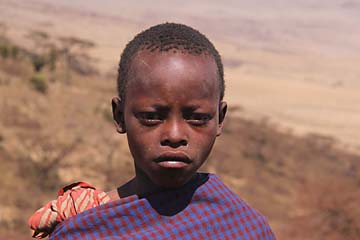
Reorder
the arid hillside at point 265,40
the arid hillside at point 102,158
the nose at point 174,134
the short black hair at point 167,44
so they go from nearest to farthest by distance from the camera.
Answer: the nose at point 174,134 < the short black hair at point 167,44 < the arid hillside at point 102,158 < the arid hillside at point 265,40

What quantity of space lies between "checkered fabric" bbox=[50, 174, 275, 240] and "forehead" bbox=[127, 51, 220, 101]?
260mm

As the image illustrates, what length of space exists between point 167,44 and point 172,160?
0.91ft

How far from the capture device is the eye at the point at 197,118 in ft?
4.76

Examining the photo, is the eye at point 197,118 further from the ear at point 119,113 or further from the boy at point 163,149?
the ear at point 119,113

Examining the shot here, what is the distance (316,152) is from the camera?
18703mm

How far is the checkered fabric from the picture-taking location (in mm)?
1495

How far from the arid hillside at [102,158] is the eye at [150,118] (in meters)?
5.40

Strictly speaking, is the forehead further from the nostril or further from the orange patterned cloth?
the orange patterned cloth

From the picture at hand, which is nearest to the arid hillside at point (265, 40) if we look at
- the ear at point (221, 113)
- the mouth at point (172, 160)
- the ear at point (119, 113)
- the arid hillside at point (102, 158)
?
the arid hillside at point (102, 158)

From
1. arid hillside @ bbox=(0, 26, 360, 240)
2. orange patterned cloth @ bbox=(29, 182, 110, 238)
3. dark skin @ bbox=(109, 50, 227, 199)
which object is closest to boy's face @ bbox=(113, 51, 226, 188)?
dark skin @ bbox=(109, 50, 227, 199)

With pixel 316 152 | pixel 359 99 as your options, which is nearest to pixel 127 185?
pixel 316 152

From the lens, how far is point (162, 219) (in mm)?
1514

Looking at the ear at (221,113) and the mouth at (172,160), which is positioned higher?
the ear at (221,113)

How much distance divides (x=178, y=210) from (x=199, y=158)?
0.15 meters
